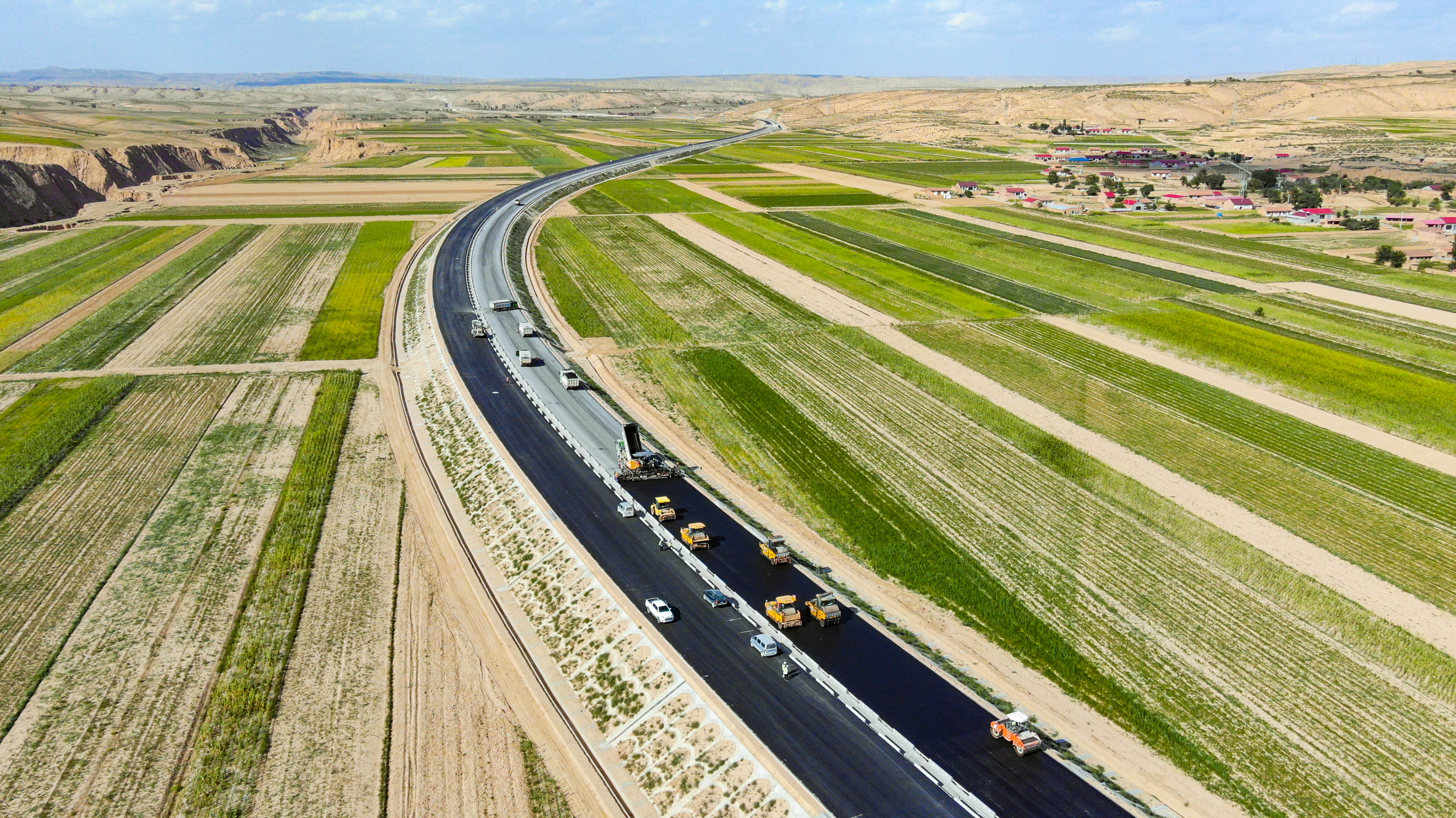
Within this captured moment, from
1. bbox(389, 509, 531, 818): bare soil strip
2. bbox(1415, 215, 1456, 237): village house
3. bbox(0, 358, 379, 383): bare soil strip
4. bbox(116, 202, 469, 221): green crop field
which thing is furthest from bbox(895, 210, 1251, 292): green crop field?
bbox(389, 509, 531, 818): bare soil strip

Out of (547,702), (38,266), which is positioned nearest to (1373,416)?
(547,702)

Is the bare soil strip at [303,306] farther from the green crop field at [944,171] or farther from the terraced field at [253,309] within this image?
the green crop field at [944,171]

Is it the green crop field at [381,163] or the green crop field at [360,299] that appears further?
the green crop field at [381,163]

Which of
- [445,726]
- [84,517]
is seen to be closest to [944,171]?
[84,517]

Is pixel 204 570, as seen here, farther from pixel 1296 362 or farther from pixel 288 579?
pixel 1296 362

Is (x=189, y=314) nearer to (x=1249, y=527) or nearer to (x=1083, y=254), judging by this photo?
(x=1249, y=527)

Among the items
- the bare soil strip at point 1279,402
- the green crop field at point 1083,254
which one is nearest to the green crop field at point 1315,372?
the bare soil strip at point 1279,402
